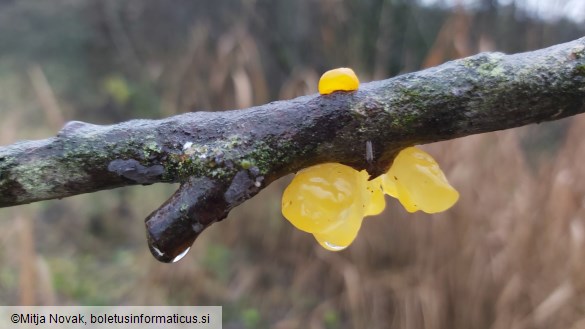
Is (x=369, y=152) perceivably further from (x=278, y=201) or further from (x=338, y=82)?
(x=278, y=201)

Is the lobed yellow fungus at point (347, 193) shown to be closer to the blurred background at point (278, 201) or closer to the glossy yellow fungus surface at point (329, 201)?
the glossy yellow fungus surface at point (329, 201)

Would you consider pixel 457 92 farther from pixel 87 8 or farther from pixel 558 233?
pixel 87 8

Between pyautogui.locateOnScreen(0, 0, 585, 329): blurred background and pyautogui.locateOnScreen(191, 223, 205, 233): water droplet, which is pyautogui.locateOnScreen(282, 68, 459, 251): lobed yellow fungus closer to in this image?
pyautogui.locateOnScreen(191, 223, 205, 233): water droplet

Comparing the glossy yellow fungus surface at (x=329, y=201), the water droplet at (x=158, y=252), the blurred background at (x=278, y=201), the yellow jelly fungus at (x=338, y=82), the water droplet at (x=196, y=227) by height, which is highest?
the blurred background at (x=278, y=201)

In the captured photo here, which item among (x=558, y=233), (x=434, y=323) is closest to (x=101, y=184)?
(x=434, y=323)

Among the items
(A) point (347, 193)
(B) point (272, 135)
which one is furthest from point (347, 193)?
(B) point (272, 135)

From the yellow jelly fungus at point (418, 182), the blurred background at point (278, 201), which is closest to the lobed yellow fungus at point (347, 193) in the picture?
the yellow jelly fungus at point (418, 182)
